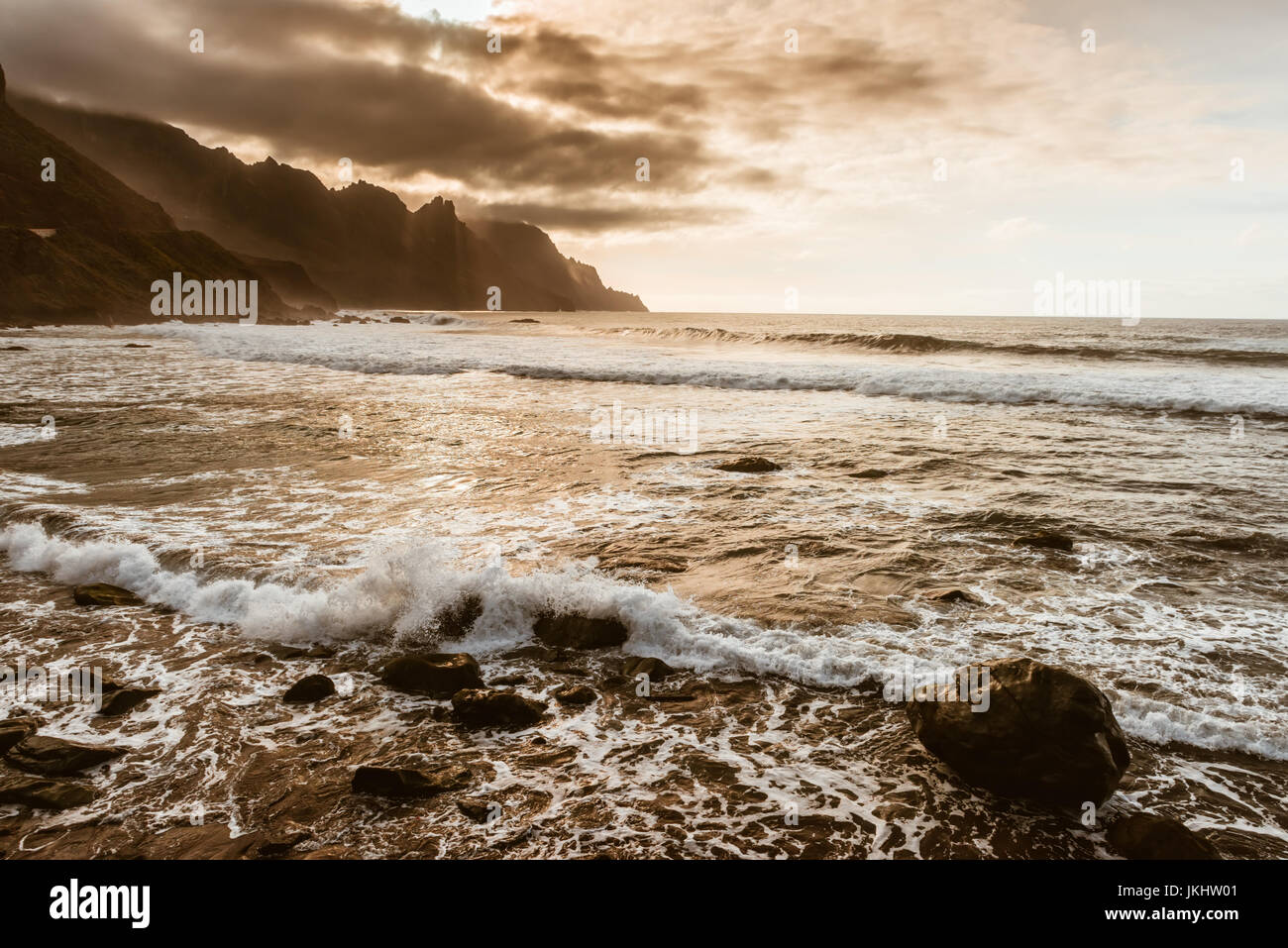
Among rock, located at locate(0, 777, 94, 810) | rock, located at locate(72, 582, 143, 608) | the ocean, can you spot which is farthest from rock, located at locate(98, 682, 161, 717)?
A: rock, located at locate(72, 582, 143, 608)

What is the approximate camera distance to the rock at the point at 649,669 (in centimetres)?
593

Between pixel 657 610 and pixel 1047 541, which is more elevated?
pixel 1047 541

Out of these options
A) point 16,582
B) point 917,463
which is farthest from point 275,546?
point 917,463

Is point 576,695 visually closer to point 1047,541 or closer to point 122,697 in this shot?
point 122,697

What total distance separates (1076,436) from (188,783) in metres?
19.4

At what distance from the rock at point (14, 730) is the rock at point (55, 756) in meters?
0.08

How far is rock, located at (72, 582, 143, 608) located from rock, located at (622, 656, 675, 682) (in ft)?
18.4

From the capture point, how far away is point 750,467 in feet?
43.6

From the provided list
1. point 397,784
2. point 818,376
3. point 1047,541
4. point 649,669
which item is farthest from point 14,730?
point 818,376

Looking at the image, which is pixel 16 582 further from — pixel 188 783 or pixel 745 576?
pixel 745 576

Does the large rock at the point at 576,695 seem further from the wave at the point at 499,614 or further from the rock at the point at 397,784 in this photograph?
the rock at the point at 397,784

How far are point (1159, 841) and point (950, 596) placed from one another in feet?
11.9

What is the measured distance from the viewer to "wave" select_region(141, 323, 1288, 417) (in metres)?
23.2

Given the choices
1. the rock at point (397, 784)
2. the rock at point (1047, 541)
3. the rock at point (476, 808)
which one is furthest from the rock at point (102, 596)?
the rock at point (1047, 541)
